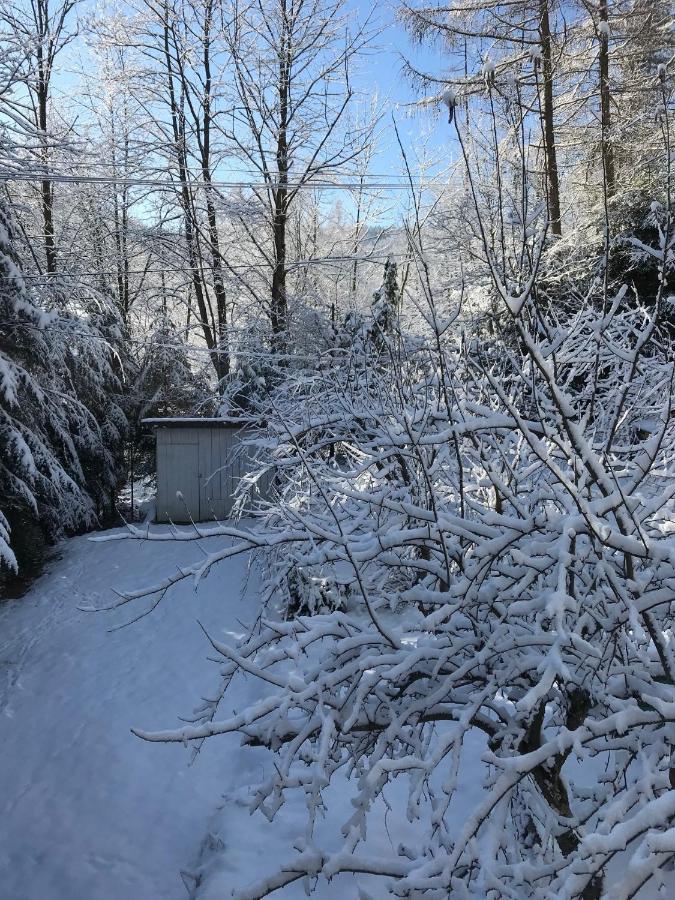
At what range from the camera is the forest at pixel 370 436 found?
2.00 m

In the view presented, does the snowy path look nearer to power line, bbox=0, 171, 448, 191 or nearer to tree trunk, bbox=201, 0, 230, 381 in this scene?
power line, bbox=0, 171, 448, 191

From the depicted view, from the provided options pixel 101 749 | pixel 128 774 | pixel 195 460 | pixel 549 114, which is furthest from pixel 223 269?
pixel 128 774

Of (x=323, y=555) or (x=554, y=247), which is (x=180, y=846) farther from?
(x=554, y=247)

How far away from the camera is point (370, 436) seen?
5820 millimetres

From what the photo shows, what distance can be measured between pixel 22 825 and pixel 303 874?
441 centimetres

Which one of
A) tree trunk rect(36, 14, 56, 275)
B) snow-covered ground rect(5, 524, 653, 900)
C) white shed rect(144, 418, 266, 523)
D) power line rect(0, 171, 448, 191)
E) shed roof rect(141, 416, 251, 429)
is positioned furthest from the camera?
tree trunk rect(36, 14, 56, 275)

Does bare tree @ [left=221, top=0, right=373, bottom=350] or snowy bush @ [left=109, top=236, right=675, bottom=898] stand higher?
bare tree @ [left=221, top=0, right=373, bottom=350]

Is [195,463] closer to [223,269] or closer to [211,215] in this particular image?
[223,269]

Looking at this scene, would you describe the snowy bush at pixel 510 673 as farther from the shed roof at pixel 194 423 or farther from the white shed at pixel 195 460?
the white shed at pixel 195 460

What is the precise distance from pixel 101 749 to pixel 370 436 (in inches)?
145

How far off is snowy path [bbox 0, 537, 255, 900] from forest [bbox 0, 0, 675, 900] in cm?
5

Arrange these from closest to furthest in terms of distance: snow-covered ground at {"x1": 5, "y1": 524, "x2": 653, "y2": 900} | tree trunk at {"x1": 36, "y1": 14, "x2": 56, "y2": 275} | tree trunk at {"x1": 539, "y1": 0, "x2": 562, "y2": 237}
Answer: snow-covered ground at {"x1": 5, "y1": 524, "x2": 653, "y2": 900}
tree trunk at {"x1": 539, "y1": 0, "x2": 562, "y2": 237}
tree trunk at {"x1": 36, "y1": 14, "x2": 56, "y2": 275}

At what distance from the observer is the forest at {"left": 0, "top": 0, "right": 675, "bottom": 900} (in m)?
2.00

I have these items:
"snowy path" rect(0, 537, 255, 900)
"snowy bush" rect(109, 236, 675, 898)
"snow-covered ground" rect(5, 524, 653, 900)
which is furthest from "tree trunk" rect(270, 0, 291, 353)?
"snowy bush" rect(109, 236, 675, 898)
